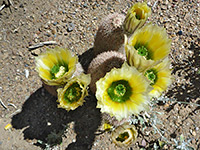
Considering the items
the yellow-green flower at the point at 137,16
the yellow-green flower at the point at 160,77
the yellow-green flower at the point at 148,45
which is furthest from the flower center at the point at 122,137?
the yellow-green flower at the point at 137,16

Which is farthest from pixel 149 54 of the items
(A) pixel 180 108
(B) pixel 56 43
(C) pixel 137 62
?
(B) pixel 56 43

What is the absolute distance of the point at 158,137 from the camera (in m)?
1.91

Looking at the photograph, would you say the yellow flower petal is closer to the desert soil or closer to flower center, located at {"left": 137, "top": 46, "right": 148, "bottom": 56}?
the desert soil

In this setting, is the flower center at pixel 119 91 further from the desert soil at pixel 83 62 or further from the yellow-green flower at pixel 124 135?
the desert soil at pixel 83 62

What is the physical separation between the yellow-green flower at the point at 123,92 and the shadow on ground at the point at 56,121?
0.75m

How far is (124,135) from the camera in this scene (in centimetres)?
140

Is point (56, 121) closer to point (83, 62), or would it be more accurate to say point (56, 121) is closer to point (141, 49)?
point (83, 62)

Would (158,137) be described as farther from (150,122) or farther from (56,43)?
(56,43)

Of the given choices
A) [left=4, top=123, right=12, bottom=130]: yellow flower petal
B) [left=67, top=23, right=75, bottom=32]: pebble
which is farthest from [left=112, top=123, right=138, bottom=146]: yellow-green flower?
[left=67, top=23, right=75, bottom=32]: pebble

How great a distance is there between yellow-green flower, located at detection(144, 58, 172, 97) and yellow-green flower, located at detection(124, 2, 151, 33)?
0.93 feet

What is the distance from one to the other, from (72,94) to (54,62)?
0.87 feet

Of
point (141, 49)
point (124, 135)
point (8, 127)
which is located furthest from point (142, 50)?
point (8, 127)

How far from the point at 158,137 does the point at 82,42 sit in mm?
1253

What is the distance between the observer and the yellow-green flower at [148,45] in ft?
3.34
